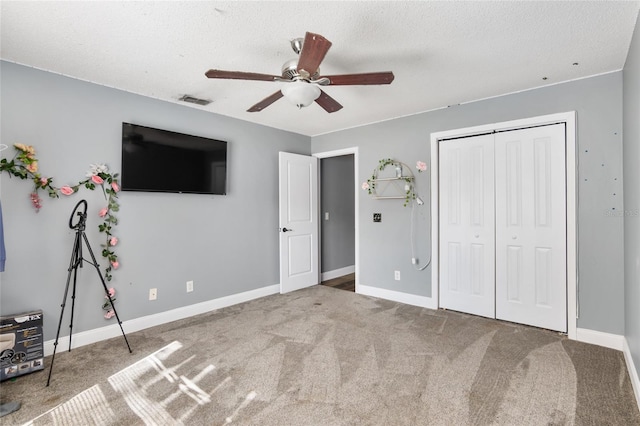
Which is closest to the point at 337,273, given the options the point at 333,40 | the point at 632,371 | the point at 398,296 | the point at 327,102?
the point at 398,296

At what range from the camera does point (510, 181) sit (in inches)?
133

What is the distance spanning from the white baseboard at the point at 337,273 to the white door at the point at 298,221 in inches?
13.8

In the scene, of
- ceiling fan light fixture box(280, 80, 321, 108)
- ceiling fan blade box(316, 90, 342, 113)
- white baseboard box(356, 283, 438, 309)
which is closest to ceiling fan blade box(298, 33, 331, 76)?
ceiling fan light fixture box(280, 80, 321, 108)

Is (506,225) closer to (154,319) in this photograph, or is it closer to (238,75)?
(238,75)

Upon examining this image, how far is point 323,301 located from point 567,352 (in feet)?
8.27

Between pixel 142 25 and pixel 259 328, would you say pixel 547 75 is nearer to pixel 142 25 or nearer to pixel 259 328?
pixel 142 25

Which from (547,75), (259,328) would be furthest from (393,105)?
(259,328)

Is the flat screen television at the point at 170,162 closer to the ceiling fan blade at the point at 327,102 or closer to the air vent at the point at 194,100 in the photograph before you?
the air vent at the point at 194,100

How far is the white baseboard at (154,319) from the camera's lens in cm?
289

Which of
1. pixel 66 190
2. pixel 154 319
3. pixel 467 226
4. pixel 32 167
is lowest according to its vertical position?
pixel 154 319

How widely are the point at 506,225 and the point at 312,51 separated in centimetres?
273

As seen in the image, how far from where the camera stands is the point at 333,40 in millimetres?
2256

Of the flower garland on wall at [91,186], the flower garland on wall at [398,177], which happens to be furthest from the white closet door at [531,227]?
the flower garland on wall at [91,186]

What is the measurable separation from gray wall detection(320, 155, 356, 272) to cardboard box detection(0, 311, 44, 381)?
11.9ft
